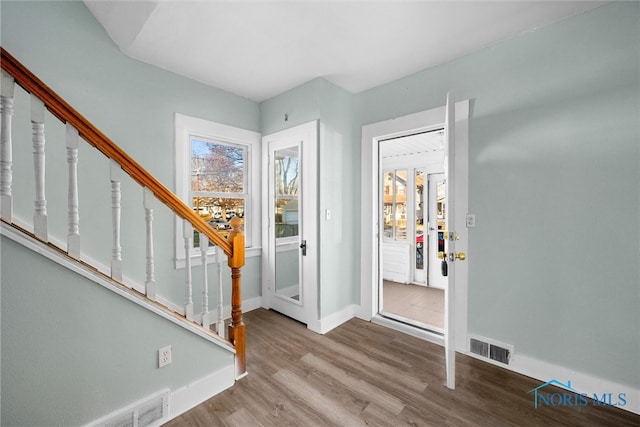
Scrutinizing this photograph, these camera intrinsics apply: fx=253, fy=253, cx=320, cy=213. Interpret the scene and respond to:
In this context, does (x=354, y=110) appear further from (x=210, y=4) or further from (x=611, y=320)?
(x=611, y=320)

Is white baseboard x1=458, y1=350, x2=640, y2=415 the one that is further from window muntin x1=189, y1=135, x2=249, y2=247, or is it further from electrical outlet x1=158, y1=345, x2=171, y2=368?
window muntin x1=189, y1=135, x2=249, y2=247

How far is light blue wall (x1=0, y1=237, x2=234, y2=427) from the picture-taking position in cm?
111

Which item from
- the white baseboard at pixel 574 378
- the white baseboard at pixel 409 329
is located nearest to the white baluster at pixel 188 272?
the white baseboard at pixel 409 329

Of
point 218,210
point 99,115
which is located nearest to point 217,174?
point 218,210

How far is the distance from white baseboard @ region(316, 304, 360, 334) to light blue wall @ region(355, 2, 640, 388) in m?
1.26

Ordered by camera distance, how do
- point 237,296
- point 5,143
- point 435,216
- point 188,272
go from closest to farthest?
point 5,143 → point 188,272 → point 237,296 → point 435,216

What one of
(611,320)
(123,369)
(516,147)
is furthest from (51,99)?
(611,320)

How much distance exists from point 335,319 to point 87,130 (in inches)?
103

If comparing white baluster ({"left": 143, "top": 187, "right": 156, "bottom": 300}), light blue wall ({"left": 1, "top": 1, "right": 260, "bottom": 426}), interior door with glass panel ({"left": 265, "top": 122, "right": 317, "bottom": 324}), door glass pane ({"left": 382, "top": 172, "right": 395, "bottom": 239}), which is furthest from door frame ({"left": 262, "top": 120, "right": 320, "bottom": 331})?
door glass pane ({"left": 382, "top": 172, "right": 395, "bottom": 239})

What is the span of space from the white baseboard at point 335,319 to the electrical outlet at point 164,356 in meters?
1.47

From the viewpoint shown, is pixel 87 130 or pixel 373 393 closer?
pixel 87 130

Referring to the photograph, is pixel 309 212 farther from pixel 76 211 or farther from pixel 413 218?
pixel 413 218

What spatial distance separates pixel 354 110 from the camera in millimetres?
3055

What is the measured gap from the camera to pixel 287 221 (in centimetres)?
311
